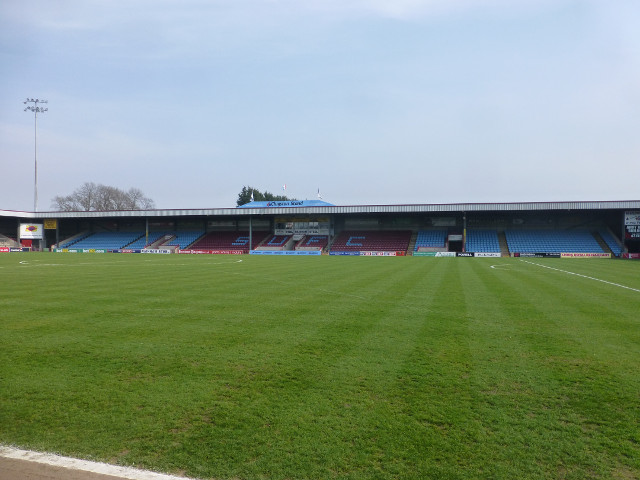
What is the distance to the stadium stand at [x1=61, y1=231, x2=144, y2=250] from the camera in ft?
178

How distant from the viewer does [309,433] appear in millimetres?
3443

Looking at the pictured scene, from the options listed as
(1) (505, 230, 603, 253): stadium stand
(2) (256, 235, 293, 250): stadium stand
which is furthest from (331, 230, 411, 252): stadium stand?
(1) (505, 230, 603, 253): stadium stand

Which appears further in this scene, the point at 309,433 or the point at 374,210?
the point at 374,210

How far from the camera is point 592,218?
158ft

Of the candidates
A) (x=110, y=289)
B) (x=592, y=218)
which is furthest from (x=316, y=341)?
(x=592, y=218)

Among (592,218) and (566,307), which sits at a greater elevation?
(592,218)

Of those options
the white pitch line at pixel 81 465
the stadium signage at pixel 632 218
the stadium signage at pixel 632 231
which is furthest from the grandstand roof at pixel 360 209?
the white pitch line at pixel 81 465

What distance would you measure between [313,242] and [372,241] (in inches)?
306

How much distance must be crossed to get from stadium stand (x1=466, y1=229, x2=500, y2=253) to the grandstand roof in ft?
14.0

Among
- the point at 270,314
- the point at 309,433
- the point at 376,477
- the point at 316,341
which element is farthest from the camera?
the point at 270,314

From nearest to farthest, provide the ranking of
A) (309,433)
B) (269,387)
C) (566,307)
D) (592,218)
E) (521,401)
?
(309,433) < (521,401) < (269,387) < (566,307) < (592,218)

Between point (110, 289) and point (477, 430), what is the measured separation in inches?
473

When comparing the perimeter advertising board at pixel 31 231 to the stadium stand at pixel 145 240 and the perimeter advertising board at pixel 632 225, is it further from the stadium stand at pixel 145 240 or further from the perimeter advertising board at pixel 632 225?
the perimeter advertising board at pixel 632 225

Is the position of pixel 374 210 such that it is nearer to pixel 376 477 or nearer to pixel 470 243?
pixel 470 243
